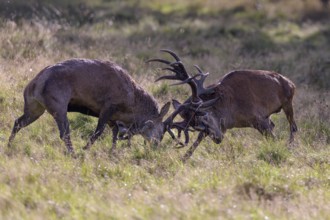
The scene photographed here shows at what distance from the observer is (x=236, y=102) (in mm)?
12039

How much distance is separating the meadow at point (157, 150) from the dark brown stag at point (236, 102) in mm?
243

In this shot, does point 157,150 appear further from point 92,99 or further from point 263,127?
point 263,127

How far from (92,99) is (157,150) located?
1199 mm

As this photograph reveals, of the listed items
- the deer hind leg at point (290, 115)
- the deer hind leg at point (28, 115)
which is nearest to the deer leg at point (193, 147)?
the deer hind leg at point (290, 115)

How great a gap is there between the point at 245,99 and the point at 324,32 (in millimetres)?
14018

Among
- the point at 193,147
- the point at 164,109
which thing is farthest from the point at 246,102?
the point at 193,147

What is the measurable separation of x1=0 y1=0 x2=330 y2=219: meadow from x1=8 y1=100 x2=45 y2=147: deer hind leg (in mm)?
173

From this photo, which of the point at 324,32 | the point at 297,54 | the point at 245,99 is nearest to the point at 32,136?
the point at 245,99

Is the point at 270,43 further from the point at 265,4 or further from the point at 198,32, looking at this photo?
the point at 265,4

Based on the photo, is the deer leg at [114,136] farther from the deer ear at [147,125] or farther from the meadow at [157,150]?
the deer ear at [147,125]

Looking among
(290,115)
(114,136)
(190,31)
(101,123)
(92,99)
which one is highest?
(92,99)

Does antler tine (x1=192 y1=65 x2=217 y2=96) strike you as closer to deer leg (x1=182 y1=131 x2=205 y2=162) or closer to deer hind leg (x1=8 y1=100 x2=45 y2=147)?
deer leg (x1=182 y1=131 x2=205 y2=162)

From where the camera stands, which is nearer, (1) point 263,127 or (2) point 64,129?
(2) point 64,129

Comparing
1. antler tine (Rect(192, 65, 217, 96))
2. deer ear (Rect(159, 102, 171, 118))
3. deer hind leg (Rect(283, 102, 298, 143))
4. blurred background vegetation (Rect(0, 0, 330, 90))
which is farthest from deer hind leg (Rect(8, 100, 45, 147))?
blurred background vegetation (Rect(0, 0, 330, 90))
